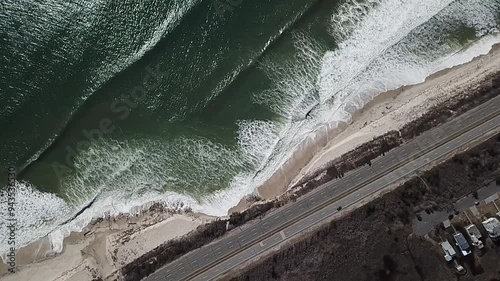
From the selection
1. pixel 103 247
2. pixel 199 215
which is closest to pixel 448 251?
pixel 199 215

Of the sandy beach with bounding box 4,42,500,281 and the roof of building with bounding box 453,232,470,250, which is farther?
the sandy beach with bounding box 4,42,500,281

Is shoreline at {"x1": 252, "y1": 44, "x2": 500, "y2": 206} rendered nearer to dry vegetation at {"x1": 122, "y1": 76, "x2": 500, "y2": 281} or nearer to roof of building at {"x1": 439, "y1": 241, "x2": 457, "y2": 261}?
dry vegetation at {"x1": 122, "y1": 76, "x2": 500, "y2": 281}

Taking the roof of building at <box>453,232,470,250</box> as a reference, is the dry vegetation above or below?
above

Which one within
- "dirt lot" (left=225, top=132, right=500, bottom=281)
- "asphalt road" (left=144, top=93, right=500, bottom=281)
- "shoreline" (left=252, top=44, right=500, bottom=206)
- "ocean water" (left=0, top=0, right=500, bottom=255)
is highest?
"ocean water" (left=0, top=0, right=500, bottom=255)

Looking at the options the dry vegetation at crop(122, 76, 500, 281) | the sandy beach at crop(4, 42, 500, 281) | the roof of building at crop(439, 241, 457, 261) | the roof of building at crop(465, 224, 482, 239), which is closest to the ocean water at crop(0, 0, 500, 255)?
the sandy beach at crop(4, 42, 500, 281)

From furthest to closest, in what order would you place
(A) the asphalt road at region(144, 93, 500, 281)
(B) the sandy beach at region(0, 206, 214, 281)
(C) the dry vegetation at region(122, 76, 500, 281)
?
1. (B) the sandy beach at region(0, 206, 214, 281)
2. (A) the asphalt road at region(144, 93, 500, 281)
3. (C) the dry vegetation at region(122, 76, 500, 281)

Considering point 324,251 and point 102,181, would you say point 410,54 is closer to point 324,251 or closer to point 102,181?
point 324,251

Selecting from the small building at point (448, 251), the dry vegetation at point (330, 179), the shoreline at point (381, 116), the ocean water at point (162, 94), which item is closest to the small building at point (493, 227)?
the dry vegetation at point (330, 179)

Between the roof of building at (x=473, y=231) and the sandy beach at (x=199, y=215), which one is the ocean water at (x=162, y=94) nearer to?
the sandy beach at (x=199, y=215)
